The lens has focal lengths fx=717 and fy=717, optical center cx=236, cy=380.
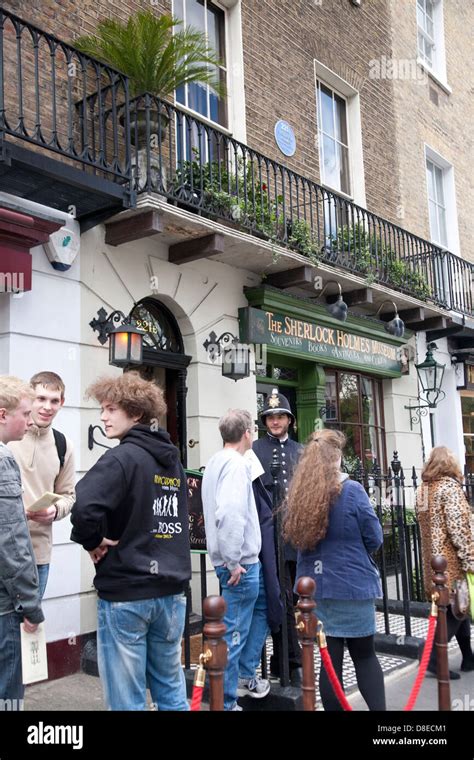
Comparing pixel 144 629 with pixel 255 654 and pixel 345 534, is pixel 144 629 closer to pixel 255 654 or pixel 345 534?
pixel 345 534

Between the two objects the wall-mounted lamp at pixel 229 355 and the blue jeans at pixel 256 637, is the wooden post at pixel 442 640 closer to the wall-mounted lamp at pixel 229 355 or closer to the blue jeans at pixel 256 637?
the blue jeans at pixel 256 637

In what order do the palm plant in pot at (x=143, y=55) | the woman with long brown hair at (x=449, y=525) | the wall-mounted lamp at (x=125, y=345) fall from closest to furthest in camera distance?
1. the woman with long brown hair at (x=449, y=525)
2. the wall-mounted lamp at (x=125, y=345)
3. the palm plant in pot at (x=143, y=55)

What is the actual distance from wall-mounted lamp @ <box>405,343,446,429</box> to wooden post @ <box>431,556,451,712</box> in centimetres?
779

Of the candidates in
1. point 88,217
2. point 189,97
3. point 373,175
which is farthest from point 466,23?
point 88,217

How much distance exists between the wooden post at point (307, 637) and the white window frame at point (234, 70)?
288 inches

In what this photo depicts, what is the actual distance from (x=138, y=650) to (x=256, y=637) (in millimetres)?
1844

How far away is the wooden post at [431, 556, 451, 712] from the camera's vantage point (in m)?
3.52

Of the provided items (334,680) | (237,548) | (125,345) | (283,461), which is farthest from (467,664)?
(125,345)

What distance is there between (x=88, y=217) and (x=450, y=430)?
9.07 meters

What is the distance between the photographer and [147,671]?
336cm

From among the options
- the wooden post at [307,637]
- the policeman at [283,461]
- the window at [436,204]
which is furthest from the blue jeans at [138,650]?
the window at [436,204]

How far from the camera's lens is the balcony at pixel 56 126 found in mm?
5805

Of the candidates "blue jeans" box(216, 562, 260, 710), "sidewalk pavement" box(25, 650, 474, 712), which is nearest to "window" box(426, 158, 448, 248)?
"sidewalk pavement" box(25, 650, 474, 712)

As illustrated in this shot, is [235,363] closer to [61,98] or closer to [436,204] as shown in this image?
[61,98]
